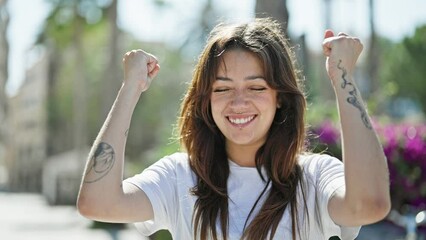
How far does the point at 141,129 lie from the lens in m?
48.6

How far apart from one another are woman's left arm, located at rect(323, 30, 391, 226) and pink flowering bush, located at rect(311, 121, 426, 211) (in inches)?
209

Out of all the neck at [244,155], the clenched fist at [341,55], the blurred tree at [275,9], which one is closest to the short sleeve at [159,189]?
the neck at [244,155]

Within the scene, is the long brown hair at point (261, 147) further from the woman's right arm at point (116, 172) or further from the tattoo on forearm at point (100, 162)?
the tattoo on forearm at point (100, 162)

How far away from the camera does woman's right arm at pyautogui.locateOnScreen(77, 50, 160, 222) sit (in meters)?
2.31

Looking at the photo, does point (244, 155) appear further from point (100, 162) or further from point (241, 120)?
point (100, 162)

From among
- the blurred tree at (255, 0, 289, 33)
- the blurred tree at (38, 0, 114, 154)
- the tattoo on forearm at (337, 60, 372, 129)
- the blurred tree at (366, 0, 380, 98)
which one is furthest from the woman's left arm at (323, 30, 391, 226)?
the blurred tree at (38, 0, 114, 154)

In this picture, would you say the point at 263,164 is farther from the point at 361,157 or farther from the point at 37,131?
the point at 37,131

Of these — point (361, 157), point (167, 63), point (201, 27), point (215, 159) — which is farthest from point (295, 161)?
point (167, 63)

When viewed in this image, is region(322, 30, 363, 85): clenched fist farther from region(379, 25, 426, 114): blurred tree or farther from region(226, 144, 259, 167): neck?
region(379, 25, 426, 114): blurred tree

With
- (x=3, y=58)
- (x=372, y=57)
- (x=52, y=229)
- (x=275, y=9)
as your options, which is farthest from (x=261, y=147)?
(x=372, y=57)

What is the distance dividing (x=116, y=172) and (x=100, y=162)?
0.06 m

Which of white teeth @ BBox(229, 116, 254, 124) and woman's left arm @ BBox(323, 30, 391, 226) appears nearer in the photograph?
woman's left arm @ BBox(323, 30, 391, 226)

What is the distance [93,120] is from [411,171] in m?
40.9

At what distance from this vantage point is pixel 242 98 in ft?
7.93
